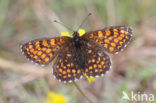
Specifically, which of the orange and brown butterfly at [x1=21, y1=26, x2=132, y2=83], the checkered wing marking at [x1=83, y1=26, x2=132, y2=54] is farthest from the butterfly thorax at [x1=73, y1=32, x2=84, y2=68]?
the checkered wing marking at [x1=83, y1=26, x2=132, y2=54]

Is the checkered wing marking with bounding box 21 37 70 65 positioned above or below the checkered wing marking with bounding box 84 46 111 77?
above

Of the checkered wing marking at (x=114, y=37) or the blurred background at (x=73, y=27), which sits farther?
the blurred background at (x=73, y=27)

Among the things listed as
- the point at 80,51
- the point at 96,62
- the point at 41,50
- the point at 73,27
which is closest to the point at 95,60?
the point at 96,62

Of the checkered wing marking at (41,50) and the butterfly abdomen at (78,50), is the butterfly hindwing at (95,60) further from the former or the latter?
the checkered wing marking at (41,50)

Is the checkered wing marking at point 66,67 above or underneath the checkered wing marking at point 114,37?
underneath

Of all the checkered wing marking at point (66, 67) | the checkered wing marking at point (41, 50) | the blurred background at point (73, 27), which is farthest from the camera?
the blurred background at point (73, 27)

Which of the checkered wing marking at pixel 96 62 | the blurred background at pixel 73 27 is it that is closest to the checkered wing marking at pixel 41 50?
the checkered wing marking at pixel 96 62

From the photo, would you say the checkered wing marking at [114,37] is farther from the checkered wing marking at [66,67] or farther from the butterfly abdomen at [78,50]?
the checkered wing marking at [66,67]

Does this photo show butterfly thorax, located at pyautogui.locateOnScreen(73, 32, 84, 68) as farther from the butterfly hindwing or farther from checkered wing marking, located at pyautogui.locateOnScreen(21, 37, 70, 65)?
checkered wing marking, located at pyautogui.locateOnScreen(21, 37, 70, 65)

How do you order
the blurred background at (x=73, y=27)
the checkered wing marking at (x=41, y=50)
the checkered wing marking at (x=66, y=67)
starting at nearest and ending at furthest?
the checkered wing marking at (x=66, y=67) < the checkered wing marking at (x=41, y=50) < the blurred background at (x=73, y=27)
